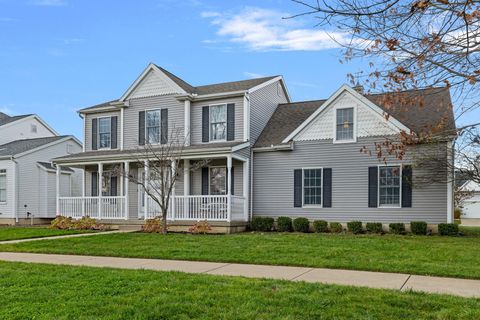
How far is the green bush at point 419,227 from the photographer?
15305 millimetres

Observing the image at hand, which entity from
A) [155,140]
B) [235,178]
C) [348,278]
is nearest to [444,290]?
[348,278]

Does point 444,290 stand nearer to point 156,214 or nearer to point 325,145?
point 325,145

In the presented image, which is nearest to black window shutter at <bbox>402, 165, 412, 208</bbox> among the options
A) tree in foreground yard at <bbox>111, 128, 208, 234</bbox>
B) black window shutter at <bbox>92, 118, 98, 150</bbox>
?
tree in foreground yard at <bbox>111, 128, 208, 234</bbox>

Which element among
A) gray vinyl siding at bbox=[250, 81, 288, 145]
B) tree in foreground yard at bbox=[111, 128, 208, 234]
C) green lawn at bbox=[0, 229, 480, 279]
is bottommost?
green lawn at bbox=[0, 229, 480, 279]

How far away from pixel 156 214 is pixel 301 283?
1322 cm

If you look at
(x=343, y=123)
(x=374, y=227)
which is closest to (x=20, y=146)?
(x=343, y=123)

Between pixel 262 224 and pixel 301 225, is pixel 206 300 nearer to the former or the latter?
pixel 301 225

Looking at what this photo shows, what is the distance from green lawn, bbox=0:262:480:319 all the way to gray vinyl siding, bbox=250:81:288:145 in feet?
42.4

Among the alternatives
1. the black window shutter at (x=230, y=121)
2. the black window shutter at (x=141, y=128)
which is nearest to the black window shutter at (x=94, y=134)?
the black window shutter at (x=141, y=128)

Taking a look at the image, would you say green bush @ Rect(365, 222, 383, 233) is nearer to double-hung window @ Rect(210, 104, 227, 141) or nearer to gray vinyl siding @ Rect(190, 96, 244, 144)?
gray vinyl siding @ Rect(190, 96, 244, 144)

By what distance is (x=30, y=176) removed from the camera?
965 inches

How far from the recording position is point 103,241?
12.8m

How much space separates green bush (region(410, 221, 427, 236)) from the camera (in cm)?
1530

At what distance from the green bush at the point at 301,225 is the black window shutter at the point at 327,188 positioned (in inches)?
39.5
